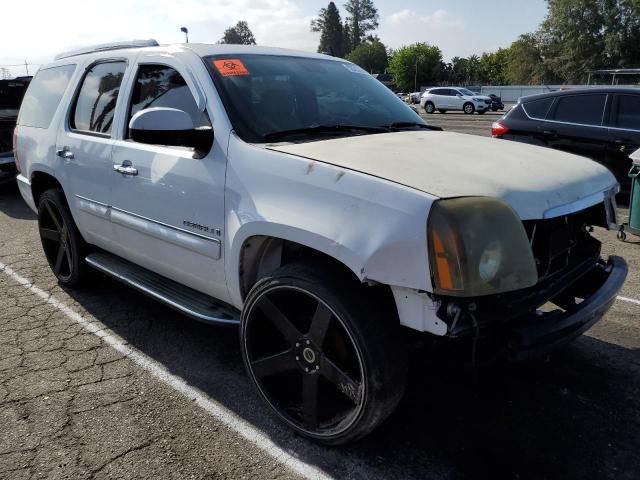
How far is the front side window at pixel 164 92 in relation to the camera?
3.08m

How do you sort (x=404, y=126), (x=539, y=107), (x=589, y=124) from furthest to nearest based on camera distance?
(x=539, y=107) < (x=589, y=124) < (x=404, y=126)

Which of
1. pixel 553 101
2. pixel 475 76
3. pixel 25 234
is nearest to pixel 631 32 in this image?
pixel 475 76

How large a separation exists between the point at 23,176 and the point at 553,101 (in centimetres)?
715

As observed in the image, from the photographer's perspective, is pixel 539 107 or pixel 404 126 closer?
pixel 404 126

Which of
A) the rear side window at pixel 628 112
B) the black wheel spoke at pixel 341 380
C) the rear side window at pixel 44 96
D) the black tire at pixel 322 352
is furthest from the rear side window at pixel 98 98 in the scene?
the rear side window at pixel 628 112

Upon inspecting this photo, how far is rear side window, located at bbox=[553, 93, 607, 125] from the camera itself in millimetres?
7547

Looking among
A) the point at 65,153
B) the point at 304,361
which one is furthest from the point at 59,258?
the point at 304,361

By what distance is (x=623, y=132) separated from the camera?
7254 millimetres

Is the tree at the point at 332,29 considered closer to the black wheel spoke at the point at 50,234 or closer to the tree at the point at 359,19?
the tree at the point at 359,19

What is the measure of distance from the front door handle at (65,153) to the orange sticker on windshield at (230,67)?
161 cm

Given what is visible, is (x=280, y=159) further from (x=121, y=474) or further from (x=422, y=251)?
(x=121, y=474)

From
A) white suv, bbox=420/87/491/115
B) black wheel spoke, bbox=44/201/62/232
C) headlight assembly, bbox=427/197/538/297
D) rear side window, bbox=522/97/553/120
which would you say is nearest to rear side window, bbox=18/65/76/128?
black wheel spoke, bbox=44/201/62/232

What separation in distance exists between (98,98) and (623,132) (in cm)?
670

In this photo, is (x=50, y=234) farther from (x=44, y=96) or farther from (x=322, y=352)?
Result: (x=322, y=352)
